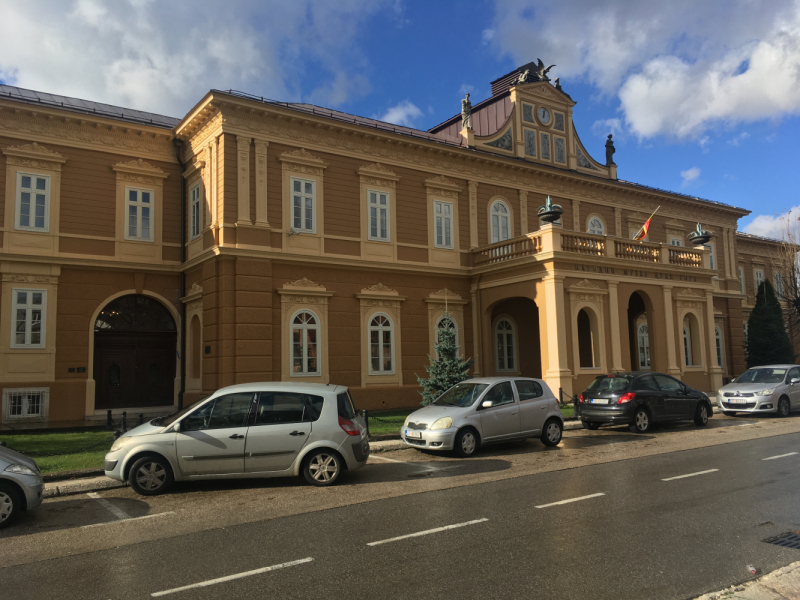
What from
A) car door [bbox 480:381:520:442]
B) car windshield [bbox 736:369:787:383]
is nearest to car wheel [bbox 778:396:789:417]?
car windshield [bbox 736:369:787:383]

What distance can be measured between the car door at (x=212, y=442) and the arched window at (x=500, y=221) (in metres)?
17.5

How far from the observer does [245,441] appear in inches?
365

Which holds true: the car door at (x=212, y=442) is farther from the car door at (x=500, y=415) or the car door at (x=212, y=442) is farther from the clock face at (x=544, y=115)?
the clock face at (x=544, y=115)

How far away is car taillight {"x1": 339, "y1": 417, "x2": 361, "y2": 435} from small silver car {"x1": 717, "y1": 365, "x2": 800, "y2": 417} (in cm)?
1397

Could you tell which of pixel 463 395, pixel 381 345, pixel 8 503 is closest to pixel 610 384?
pixel 463 395

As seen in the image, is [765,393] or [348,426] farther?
[765,393]

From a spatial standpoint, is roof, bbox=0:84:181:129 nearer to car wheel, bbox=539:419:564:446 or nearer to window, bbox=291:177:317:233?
window, bbox=291:177:317:233

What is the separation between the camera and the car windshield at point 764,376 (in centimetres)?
1906

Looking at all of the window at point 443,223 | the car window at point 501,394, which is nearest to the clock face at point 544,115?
the window at point 443,223

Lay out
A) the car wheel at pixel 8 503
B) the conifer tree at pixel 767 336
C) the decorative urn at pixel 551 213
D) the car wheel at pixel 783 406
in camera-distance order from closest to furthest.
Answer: the car wheel at pixel 8 503 → the car wheel at pixel 783 406 → the decorative urn at pixel 551 213 → the conifer tree at pixel 767 336

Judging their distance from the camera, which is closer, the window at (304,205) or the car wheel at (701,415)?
the car wheel at (701,415)

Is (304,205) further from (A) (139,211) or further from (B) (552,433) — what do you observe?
(B) (552,433)

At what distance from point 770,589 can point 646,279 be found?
63.3 feet

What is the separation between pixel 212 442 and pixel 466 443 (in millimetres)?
5155
